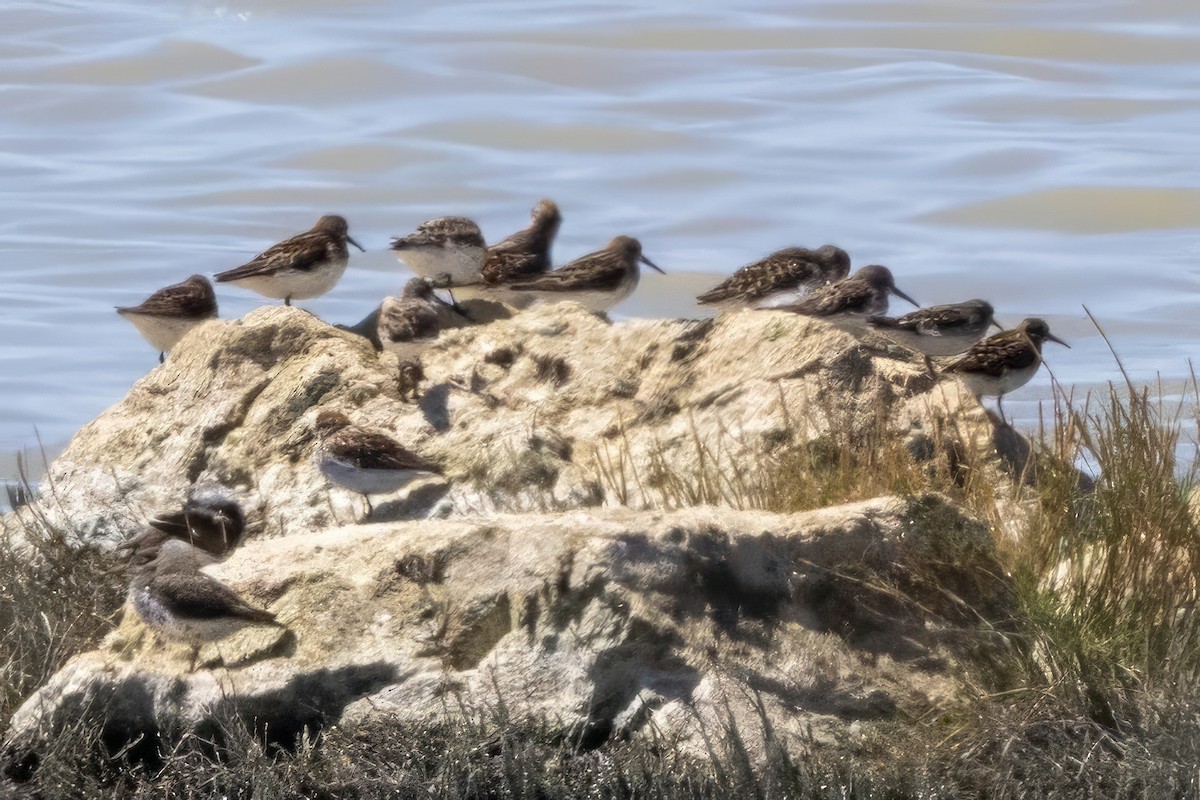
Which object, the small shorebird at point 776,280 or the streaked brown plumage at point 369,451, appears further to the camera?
the small shorebird at point 776,280

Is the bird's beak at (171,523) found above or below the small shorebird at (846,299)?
below

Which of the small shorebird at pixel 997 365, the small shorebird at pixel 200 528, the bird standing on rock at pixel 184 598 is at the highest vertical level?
the small shorebird at pixel 997 365

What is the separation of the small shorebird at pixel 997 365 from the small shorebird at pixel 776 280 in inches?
65.0

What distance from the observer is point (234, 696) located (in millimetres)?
8328

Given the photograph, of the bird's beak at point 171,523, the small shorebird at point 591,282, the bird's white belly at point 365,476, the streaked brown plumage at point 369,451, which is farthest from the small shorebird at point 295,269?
the bird's white belly at point 365,476

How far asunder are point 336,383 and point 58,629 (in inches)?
98.1

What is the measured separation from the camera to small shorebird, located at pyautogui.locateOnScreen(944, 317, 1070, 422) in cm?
1119

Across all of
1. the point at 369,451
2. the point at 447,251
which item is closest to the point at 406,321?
the point at 369,451

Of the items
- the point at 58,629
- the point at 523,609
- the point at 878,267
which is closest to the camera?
the point at 523,609

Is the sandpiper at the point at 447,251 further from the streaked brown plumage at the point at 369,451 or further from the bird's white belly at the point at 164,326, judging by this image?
the streaked brown plumage at the point at 369,451

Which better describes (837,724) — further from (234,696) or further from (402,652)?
(234,696)

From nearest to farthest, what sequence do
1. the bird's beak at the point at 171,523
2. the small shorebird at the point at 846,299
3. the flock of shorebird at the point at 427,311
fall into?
1. the flock of shorebird at the point at 427,311
2. the bird's beak at the point at 171,523
3. the small shorebird at the point at 846,299

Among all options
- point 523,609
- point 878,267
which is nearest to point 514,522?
point 523,609

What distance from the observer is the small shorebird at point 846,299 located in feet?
37.9
